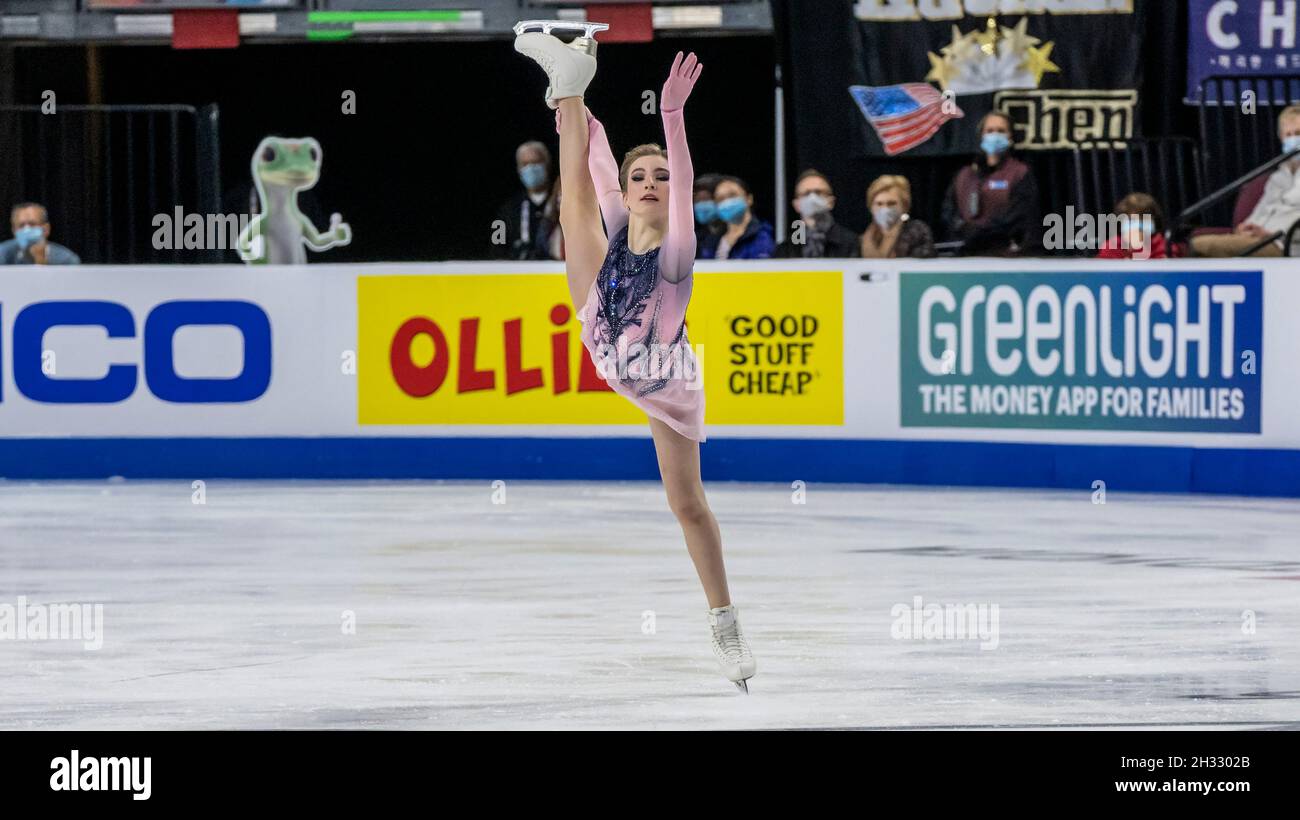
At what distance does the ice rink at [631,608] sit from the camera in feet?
21.0

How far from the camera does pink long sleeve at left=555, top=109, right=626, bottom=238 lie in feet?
22.3

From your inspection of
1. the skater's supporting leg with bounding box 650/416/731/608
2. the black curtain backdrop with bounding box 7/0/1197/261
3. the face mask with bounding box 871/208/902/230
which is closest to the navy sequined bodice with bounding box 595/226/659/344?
the skater's supporting leg with bounding box 650/416/731/608

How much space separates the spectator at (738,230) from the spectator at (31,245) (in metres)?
3.88

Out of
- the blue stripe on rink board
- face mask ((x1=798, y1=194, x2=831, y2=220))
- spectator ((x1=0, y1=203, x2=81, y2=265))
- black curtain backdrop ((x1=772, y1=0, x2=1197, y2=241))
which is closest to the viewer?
the blue stripe on rink board

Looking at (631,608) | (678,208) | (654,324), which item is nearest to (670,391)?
(654,324)

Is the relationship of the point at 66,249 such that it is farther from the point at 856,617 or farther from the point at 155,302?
the point at 856,617

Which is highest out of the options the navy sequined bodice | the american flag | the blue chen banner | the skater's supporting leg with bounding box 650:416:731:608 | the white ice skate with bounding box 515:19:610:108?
the blue chen banner

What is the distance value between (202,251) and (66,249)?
0.82 m

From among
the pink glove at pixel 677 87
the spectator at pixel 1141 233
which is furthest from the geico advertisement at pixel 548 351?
the pink glove at pixel 677 87

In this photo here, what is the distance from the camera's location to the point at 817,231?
13.3m

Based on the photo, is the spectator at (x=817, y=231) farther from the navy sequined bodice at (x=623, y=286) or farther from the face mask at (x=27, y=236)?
the navy sequined bodice at (x=623, y=286)

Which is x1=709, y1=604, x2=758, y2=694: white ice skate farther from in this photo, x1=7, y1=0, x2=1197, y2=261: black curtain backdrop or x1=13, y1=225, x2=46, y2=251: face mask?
x1=7, y1=0, x2=1197, y2=261: black curtain backdrop

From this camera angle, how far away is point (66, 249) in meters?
14.1

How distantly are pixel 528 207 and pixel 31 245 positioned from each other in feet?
9.91
